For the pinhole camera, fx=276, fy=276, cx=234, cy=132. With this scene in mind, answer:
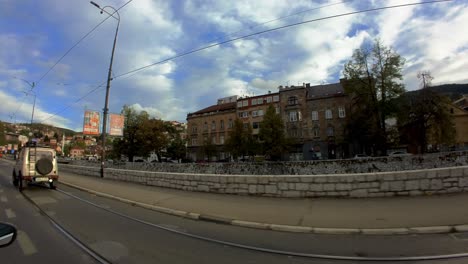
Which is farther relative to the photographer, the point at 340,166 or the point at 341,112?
the point at 341,112

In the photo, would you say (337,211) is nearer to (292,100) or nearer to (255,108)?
(292,100)

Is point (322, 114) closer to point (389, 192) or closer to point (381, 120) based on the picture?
point (381, 120)

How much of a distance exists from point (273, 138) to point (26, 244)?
48.3 metres

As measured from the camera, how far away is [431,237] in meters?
5.84

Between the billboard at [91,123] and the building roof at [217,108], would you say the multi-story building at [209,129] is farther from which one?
the billboard at [91,123]

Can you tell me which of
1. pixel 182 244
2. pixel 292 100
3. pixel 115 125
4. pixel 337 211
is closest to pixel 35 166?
pixel 115 125

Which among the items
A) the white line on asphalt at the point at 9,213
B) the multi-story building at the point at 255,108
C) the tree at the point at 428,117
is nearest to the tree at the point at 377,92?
the tree at the point at 428,117

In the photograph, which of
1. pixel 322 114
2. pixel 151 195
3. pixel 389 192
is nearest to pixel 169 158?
pixel 322 114

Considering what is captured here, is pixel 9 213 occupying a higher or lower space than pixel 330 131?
lower

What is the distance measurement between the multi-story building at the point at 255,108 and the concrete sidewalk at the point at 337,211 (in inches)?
2294

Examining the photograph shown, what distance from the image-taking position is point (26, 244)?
5.85 meters

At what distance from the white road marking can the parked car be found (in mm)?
10436

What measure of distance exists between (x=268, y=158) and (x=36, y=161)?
143ft

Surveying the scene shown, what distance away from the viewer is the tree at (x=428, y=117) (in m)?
37.5
